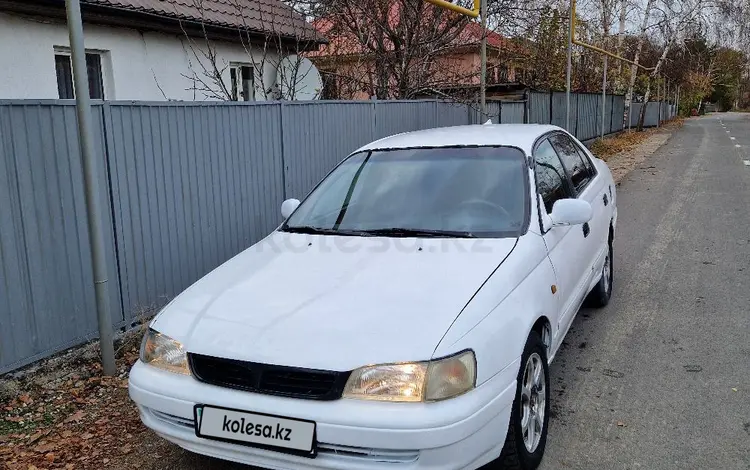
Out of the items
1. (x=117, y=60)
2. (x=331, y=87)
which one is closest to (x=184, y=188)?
(x=117, y=60)

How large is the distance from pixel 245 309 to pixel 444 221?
1.33 metres

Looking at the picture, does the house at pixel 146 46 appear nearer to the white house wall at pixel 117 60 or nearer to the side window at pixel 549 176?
the white house wall at pixel 117 60

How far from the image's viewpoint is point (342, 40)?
43.0 ft

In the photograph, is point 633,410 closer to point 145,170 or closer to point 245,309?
point 245,309

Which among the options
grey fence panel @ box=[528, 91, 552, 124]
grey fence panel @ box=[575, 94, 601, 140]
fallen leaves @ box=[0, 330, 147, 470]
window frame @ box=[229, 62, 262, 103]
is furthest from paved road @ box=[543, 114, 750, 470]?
grey fence panel @ box=[575, 94, 601, 140]

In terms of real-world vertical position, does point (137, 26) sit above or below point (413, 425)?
above

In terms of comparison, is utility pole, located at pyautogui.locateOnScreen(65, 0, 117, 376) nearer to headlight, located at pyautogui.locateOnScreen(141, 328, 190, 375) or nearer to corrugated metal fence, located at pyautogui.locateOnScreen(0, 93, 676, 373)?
corrugated metal fence, located at pyautogui.locateOnScreen(0, 93, 676, 373)

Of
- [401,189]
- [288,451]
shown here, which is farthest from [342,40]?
[288,451]

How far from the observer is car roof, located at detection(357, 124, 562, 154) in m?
4.28

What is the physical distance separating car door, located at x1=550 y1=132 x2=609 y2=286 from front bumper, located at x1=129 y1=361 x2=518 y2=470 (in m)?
2.18

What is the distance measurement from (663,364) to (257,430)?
3.01 m

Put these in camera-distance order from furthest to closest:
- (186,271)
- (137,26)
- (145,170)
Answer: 1. (137,26)
2. (186,271)
3. (145,170)

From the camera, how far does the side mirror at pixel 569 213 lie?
374 cm

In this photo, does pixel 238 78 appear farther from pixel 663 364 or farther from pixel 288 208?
pixel 663 364
